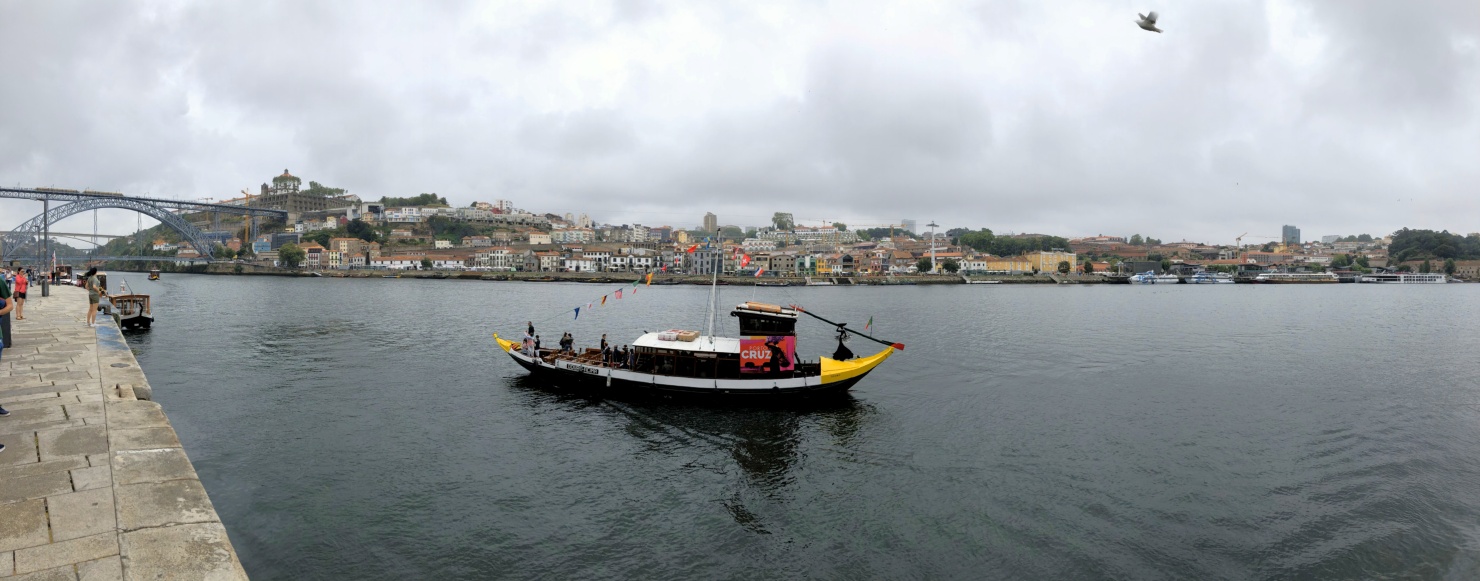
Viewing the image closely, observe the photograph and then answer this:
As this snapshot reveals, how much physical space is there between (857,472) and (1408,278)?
182m

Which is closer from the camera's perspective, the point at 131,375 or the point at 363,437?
the point at 131,375

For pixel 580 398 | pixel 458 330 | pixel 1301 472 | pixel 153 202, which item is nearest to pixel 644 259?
pixel 153 202

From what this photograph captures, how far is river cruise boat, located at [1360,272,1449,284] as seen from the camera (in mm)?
135625

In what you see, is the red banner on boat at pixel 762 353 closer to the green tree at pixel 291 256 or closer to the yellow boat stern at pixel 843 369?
the yellow boat stern at pixel 843 369

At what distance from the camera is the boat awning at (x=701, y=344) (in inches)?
715

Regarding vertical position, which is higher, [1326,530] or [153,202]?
[153,202]

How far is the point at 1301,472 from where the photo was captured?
13211 millimetres

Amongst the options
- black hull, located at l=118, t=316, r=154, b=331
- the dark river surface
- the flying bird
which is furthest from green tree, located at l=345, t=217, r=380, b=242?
the flying bird

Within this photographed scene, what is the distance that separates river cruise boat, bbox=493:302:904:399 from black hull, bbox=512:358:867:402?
3cm

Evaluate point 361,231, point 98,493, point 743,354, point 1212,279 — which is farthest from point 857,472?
point 361,231

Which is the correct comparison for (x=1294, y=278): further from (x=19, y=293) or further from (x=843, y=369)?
(x=19, y=293)

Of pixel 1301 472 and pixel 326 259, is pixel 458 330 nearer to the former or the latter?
pixel 1301 472

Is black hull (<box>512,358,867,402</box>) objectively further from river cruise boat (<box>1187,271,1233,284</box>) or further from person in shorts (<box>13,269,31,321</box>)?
river cruise boat (<box>1187,271,1233,284</box>)

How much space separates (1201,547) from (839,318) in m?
39.2
